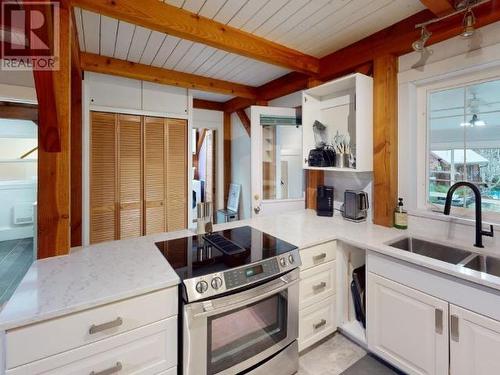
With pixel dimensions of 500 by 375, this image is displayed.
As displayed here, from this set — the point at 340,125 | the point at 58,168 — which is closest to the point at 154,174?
the point at 58,168

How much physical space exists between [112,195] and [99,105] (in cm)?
97

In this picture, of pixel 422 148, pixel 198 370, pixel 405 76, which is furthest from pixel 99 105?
pixel 422 148

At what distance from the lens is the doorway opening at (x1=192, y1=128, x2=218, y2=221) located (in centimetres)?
452

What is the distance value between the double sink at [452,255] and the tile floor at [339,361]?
0.79m

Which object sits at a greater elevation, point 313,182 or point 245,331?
point 313,182

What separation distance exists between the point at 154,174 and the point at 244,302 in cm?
223

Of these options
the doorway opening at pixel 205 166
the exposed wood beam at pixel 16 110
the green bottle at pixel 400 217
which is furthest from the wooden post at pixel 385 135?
the exposed wood beam at pixel 16 110

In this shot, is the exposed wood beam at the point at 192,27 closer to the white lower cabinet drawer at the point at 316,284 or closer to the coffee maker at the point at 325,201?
the coffee maker at the point at 325,201

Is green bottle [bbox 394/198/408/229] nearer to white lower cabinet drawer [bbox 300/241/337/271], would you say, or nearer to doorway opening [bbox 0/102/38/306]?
white lower cabinet drawer [bbox 300/241/337/271]

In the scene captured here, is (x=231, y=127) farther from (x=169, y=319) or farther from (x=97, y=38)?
(x=169, y=319)

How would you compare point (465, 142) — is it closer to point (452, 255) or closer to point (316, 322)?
point (452, 255)

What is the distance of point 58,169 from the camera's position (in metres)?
1.37

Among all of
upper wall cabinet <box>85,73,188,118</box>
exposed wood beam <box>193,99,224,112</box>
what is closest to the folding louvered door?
upper wall cabinet <box>85,73,188,118</box>

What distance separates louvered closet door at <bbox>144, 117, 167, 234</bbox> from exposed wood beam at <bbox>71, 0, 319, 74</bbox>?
148cm
